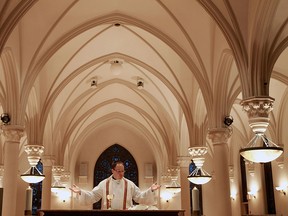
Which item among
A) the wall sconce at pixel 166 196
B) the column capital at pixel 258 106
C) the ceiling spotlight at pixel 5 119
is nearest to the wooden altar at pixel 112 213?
the column capital at pixel 258 106

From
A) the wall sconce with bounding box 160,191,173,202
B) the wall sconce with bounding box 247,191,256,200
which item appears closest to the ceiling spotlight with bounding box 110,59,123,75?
the wall sconce with bounding box 247,191,256,200

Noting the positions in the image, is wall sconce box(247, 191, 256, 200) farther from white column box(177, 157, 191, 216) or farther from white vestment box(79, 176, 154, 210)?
white vestment box(79, 176, 154, 210)

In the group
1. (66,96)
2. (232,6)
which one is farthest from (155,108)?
(232,6)

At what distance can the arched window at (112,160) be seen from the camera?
27.0m

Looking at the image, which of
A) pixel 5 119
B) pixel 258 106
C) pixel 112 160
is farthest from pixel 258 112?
pixel 112 160

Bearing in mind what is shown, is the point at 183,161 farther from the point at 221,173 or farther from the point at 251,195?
the point at 221,173

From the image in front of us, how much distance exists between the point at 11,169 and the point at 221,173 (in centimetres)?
602

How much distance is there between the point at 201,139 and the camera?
16062 millimetres

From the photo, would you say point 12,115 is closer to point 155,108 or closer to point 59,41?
point 59,41

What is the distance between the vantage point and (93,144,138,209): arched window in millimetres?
27038

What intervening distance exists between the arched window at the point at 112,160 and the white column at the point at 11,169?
14.2 meters

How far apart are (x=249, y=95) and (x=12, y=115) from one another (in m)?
6.89

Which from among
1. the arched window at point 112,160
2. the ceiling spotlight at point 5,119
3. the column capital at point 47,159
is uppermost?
the arched window at point 112,160

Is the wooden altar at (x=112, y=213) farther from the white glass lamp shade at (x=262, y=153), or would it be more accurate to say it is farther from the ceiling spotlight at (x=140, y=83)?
the ceiling spotlight at (x=140, y=83)
